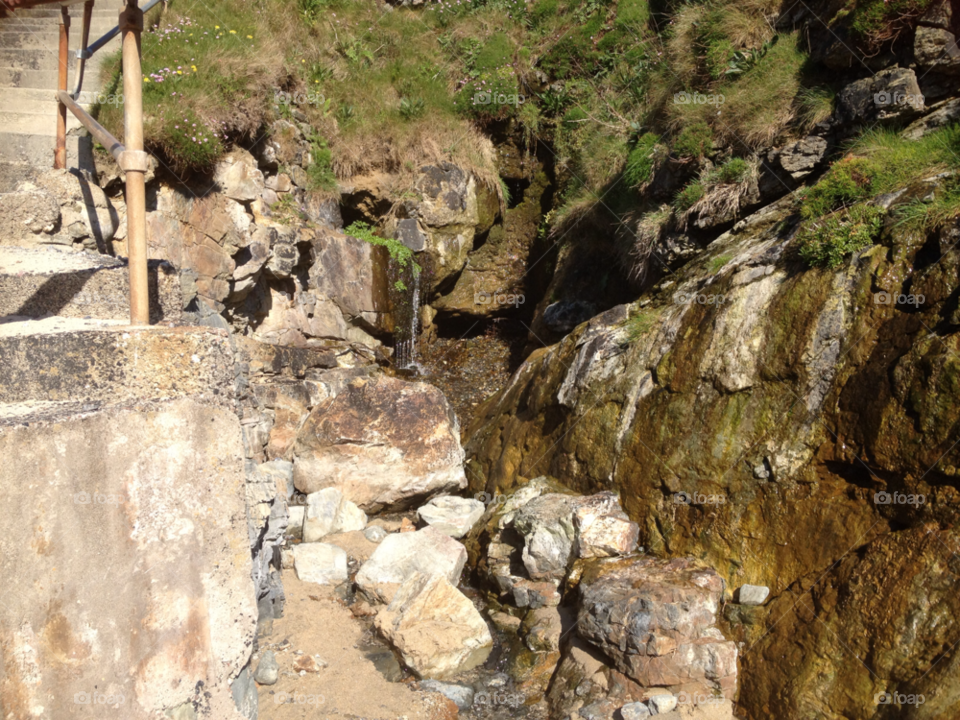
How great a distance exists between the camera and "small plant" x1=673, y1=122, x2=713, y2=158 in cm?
771

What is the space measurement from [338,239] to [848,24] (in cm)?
657

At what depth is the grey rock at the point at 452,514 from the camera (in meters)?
6.65

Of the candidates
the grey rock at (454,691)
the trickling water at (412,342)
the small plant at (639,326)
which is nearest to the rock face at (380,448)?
the small plant at (639,326)

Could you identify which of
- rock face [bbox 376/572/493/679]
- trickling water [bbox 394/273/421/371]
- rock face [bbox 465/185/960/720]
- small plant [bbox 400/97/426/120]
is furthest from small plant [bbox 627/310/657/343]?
small plant [bbox 400/97/426/120]

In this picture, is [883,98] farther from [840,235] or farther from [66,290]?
[66,290]

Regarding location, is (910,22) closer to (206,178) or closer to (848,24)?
(848,24)

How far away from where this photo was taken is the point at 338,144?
1113 cm

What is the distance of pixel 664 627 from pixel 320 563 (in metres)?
2.89

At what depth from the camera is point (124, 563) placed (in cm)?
248

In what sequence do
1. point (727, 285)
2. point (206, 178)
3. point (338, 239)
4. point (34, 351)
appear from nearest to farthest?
1. point (34, 351)
2. point (727, 285)
3. point (206, 178)
4. point (338, 239)

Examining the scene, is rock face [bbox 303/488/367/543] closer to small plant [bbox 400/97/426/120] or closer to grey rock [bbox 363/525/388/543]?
grey rock [bbox 363/525/388/543]

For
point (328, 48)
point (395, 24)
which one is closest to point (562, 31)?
point (395, 24)

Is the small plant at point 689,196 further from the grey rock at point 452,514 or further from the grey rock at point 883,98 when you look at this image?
the grey rock at point 452,514

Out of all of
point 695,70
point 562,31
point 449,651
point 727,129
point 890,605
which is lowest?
point 449,651
